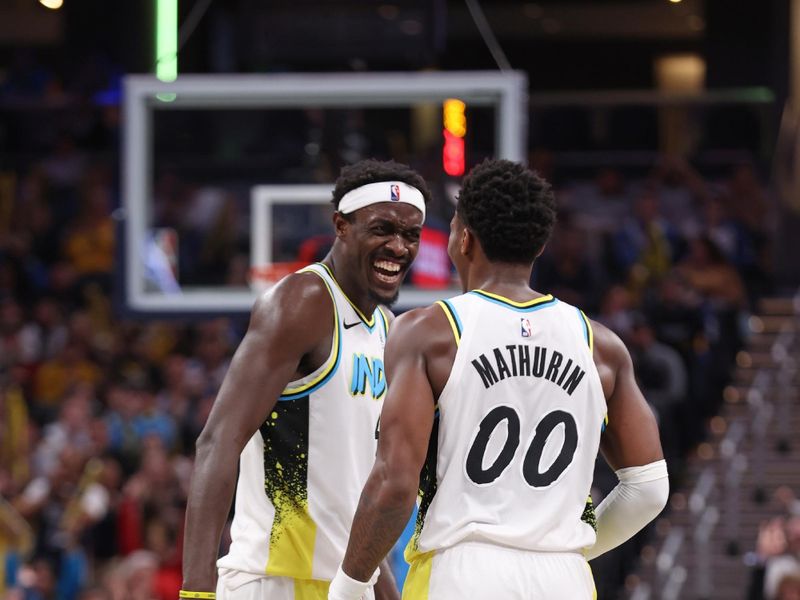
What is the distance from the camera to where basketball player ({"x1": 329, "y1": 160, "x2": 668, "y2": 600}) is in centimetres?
409

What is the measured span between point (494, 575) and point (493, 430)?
378 millimetres

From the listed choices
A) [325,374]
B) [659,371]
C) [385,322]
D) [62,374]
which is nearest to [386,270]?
[385,322]

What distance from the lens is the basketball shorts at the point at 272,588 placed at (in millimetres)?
4816

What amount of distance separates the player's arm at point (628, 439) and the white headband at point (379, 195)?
2.98ft

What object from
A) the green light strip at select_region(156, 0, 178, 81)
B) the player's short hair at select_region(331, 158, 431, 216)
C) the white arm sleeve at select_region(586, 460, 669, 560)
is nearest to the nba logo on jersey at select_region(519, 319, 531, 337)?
the white arm sleeve at select_region(586, 460, 669, 560)

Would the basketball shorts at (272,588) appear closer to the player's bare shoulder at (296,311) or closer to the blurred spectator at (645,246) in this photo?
the player's bare shoulder at (296,311)

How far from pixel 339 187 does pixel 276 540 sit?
1152 mm

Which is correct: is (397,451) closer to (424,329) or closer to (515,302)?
(424,329)

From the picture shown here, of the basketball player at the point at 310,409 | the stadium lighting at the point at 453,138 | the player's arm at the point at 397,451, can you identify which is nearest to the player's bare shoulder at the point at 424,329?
the player's arm at the point at 397,451

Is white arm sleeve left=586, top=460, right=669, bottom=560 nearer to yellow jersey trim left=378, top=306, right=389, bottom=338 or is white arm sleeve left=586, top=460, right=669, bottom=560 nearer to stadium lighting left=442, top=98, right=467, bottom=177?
yellow jersey trim left=378, top=306, right=389, bottom=338

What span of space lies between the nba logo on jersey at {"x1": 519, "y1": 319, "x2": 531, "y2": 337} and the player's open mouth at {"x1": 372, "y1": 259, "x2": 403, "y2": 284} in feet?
2.79

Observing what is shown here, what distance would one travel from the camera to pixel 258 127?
14016 millimetres

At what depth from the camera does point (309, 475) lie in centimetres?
484

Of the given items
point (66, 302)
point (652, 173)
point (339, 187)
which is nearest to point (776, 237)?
point (652, 173)
